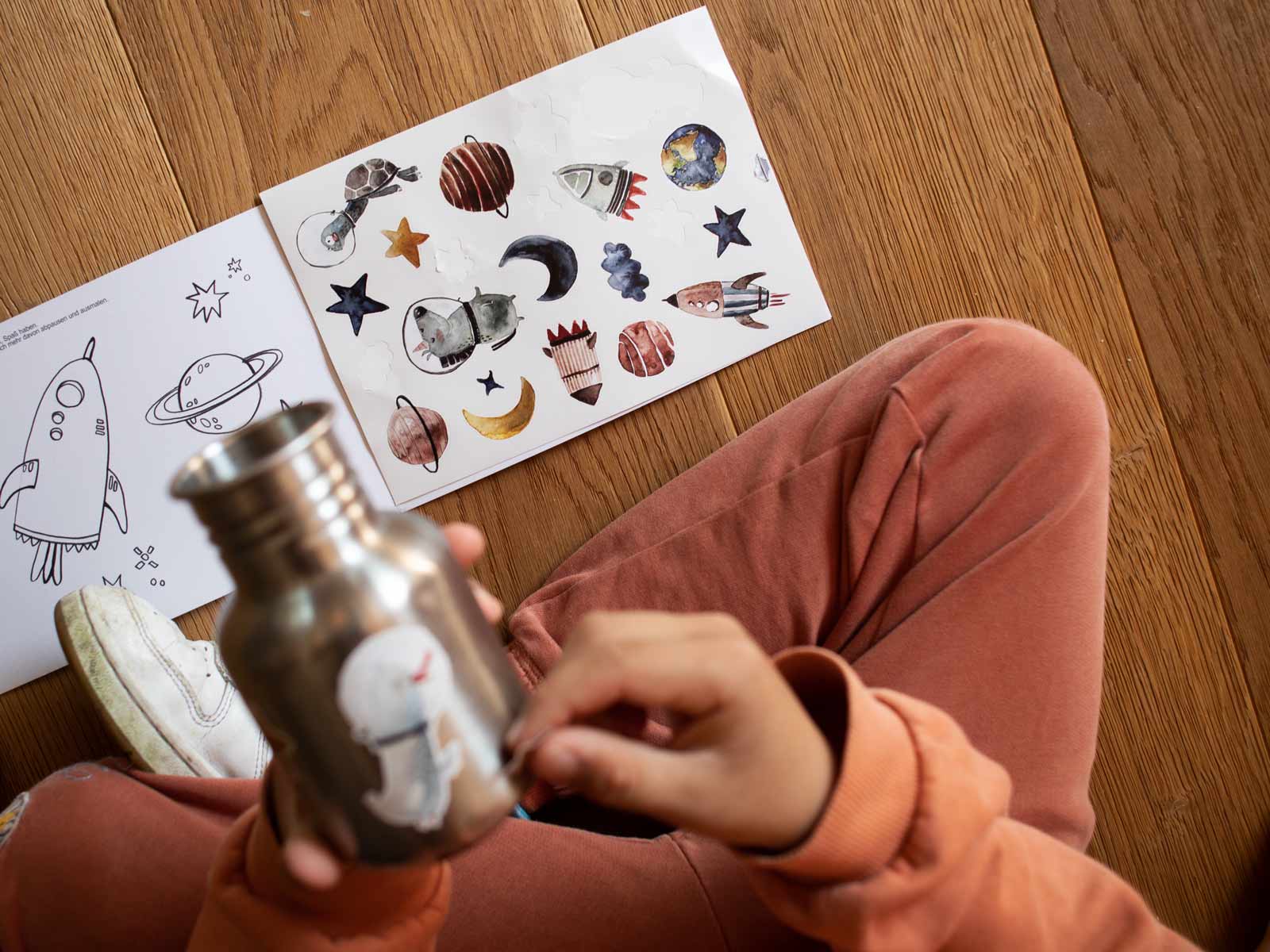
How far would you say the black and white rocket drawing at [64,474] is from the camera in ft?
2.31

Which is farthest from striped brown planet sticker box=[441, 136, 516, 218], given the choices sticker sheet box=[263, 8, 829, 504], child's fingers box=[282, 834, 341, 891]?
child's fingers box=[282, 834, 341, 891]

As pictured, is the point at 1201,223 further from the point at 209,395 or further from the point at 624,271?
the point at 209,395

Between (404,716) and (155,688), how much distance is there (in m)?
0.45

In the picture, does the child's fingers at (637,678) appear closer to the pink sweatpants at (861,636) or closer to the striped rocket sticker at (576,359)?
the pink sweatpants at (861,636)

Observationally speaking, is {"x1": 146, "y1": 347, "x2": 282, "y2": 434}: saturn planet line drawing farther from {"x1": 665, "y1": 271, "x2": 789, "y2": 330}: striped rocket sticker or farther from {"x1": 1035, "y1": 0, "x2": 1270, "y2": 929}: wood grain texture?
{"x1": 1035, "y1": 0, "x2": 1270, "y2": 929}: wood grain texture

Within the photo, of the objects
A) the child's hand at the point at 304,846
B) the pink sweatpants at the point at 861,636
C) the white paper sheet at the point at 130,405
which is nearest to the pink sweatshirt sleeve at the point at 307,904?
the child's hand at the point at 304,846

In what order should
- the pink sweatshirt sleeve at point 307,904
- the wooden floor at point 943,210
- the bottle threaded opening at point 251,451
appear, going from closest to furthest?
the bottle threaded opening at point 251,451 → the pink sweatshirt sleeve at point 307,904 → the wooden floor at point 943,210

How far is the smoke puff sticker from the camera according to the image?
712 mm

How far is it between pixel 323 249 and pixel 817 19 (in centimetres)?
43

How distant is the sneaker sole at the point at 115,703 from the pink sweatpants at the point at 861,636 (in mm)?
19

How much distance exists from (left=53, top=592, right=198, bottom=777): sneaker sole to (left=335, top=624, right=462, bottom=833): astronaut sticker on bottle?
42cm

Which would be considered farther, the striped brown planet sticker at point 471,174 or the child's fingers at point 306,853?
the striped brown planet sticker at point 471,174

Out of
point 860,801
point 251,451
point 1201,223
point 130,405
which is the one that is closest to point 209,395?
point 130,405

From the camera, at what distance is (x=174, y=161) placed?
0.70m
